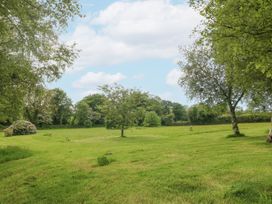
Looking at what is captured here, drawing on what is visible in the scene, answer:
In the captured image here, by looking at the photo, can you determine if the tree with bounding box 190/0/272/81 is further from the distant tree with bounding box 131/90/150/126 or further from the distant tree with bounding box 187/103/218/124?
the distant tree with bounding box 187/103/218/124

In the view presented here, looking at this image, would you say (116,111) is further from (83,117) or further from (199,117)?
(83,117)

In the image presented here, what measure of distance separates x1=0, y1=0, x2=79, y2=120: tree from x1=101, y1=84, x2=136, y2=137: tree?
2136 cm

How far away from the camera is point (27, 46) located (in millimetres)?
15984

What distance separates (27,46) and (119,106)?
29.6 metres

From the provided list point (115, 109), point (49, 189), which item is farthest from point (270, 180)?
point (115, 109)

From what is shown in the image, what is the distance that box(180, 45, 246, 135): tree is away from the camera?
34812 millimetres

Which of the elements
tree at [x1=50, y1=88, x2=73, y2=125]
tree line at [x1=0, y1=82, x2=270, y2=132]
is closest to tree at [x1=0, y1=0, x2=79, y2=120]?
tree line at [x1=0, y1=82, x2=270, y2=132]

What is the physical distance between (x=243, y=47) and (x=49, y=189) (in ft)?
26.5

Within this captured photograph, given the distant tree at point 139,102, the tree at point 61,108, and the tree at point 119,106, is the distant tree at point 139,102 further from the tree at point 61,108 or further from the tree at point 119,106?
the tree at point 61,108

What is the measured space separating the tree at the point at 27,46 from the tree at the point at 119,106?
70.1 ft

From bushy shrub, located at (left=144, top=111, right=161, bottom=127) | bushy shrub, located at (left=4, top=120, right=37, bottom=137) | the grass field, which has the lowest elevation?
the grass field

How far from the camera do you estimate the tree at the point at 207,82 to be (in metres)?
34.8

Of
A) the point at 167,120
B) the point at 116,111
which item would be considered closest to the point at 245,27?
the point at 116,111

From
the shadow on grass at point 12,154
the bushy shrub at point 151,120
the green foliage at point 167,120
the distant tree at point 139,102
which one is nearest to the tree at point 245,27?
the shadow on grass at point 12,154
